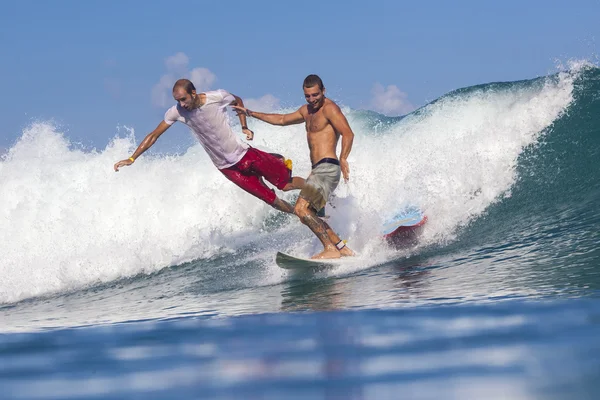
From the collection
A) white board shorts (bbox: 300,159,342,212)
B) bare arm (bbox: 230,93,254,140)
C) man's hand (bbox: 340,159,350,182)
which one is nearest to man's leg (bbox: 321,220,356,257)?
white board shorts (bbox: 300,159,342,212)

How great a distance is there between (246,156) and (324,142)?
0.97m

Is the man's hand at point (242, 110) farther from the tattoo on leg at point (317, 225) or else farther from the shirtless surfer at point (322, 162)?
the tattoo on leg at point (317, 225)

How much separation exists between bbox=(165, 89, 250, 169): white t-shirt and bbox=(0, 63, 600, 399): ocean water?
138 centimetres

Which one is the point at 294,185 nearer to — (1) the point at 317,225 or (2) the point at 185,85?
(1) the point at 317,225

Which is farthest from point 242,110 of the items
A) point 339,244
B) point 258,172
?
point 339,244

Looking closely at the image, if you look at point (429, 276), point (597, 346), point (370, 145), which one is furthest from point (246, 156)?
point (370, 145)

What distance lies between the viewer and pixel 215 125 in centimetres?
759

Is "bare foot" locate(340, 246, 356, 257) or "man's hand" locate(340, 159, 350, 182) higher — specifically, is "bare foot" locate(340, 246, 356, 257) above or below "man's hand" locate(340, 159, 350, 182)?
below

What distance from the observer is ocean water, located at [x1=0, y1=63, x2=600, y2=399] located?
3.18 meters

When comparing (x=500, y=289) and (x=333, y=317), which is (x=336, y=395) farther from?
(x=500, y=289)

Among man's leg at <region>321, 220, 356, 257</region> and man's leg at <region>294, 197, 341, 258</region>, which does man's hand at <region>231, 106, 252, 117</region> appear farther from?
man's leg at <region>321, 220, 356, 257</region>

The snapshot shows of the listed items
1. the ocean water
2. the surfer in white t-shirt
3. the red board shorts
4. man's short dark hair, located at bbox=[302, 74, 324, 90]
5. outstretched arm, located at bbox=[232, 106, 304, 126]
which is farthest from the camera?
the red board shorts

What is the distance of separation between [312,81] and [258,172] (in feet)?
4.39

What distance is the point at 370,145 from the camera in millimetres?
15031
